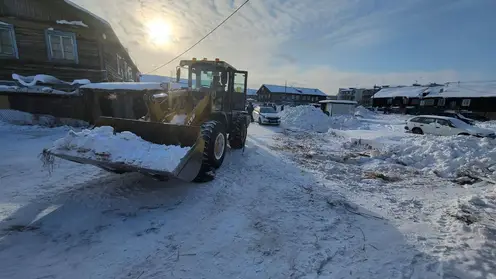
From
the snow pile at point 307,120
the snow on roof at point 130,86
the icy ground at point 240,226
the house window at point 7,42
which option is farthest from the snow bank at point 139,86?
the snow pile at point 307,120

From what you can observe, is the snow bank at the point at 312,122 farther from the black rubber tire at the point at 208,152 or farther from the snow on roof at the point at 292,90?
the snow on roof at the point at 292,90

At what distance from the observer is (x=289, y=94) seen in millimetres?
70875

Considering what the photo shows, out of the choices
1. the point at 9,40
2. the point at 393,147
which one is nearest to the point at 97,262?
the point at 393,147

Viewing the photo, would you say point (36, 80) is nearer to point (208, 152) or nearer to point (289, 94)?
point (208, 152)

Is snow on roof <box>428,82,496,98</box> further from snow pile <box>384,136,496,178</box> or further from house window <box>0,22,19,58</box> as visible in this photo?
house window <box>0,22,19,58</box>

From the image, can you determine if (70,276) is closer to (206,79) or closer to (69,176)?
(69,176)

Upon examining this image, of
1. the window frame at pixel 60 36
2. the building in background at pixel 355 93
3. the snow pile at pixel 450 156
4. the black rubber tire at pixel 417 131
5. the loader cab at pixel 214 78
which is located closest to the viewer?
the snow pile at pixel 450 156

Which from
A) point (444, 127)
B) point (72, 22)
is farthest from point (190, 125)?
point (444, 127)

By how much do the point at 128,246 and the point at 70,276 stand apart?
2.12 feet

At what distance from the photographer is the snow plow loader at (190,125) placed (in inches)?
160

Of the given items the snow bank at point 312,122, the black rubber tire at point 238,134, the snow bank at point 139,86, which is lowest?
the snow bank at point 312,122

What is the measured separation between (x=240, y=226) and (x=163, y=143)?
2.31 metres

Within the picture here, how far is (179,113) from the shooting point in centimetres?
662

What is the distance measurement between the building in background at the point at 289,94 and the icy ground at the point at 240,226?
64.4 meters
